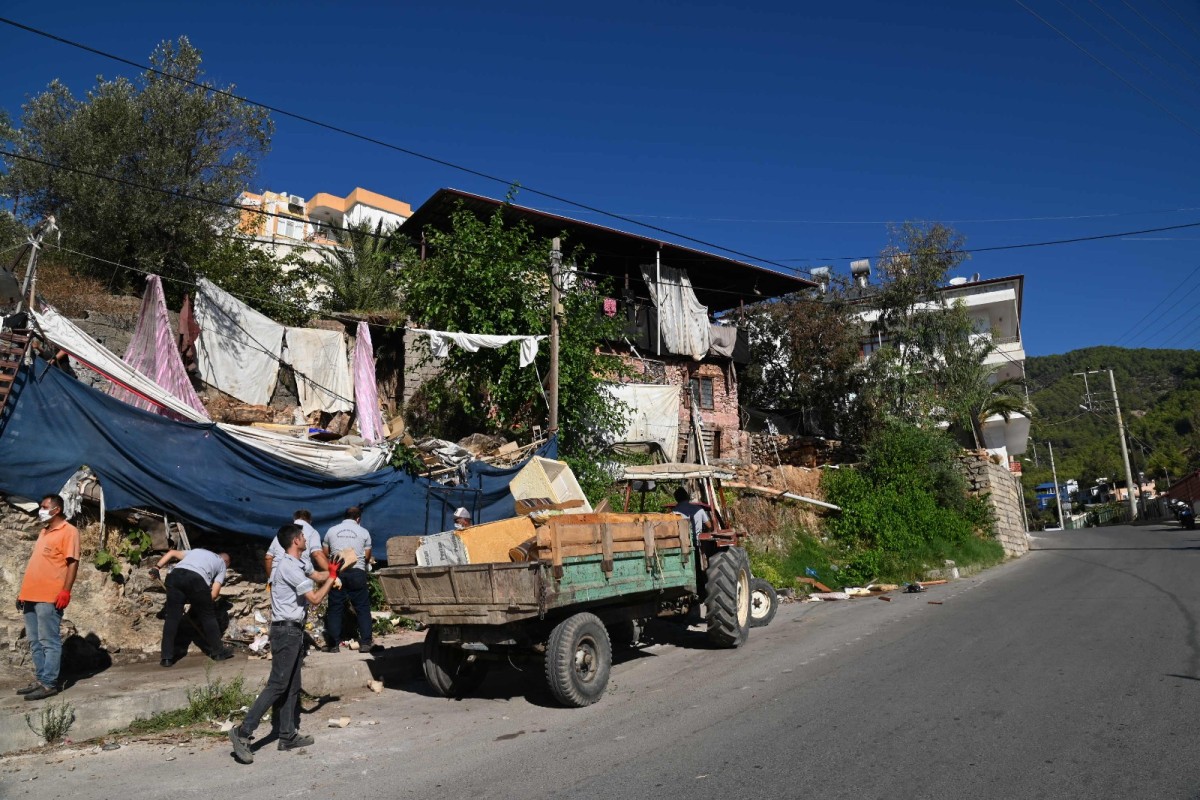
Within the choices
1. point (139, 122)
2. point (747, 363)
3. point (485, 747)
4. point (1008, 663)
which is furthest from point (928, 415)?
point (139, 122)

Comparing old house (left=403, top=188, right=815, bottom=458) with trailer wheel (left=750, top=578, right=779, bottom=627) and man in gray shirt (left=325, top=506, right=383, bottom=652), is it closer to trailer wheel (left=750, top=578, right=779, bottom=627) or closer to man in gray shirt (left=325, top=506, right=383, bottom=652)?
trailer wheel (left=750, top=578, right=779, bottom=627)

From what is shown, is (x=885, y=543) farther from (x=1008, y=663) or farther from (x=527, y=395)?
(x=1008, y=663)

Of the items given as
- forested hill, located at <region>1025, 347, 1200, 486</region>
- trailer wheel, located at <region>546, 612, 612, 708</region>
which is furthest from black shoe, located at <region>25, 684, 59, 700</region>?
forested hill, located at <region>1025, 347, 1200, 486</region>

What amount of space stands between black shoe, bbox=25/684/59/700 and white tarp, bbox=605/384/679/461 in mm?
14397

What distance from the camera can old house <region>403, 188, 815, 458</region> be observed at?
76.4ft

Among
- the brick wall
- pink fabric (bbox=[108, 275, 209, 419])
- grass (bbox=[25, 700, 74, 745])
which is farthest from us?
the brick wall

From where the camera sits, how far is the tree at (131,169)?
18047 mm

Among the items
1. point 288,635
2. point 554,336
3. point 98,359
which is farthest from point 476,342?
point 288,635

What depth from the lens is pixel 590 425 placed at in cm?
1681

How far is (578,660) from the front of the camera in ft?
23.7

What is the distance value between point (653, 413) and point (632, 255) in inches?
271

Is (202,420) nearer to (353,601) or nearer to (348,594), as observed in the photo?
(348,594)

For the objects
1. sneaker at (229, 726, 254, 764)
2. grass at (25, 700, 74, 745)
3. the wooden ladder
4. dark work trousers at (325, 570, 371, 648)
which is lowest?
sneaker at (229, 726, 254, 764)

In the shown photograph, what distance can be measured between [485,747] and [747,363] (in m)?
22.7
